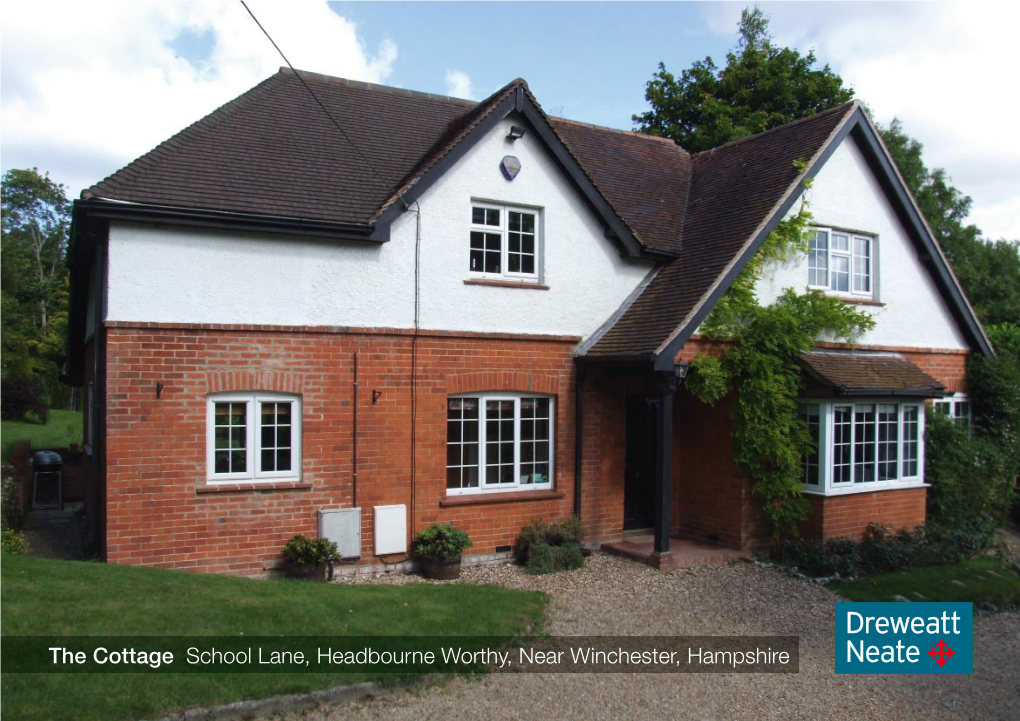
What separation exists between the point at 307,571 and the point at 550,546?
3.72m

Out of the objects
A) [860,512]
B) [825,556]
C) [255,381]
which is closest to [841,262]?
[860,512]

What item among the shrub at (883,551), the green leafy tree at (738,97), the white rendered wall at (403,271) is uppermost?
the green leafy tree at (738,97)

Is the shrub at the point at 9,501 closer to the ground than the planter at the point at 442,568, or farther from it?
farther from it

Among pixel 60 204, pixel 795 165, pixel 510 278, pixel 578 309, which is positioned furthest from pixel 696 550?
pixel 60 204

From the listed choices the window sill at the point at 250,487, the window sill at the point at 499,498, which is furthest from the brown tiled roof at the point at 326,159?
the window sill at the point at 499,498

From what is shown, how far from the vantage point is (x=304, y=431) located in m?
10.8

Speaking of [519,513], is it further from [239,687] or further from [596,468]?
[239,687]

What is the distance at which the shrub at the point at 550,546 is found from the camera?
11703mm

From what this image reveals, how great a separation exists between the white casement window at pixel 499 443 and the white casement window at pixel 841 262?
18.3 ft

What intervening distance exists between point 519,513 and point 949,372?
983cm

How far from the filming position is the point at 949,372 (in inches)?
637

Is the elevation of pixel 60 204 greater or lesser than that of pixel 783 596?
greater

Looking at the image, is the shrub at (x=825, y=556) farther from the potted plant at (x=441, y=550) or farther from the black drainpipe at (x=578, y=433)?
the potted plant at (x=441, y=550)

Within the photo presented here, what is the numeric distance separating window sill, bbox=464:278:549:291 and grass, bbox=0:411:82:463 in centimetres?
1363
